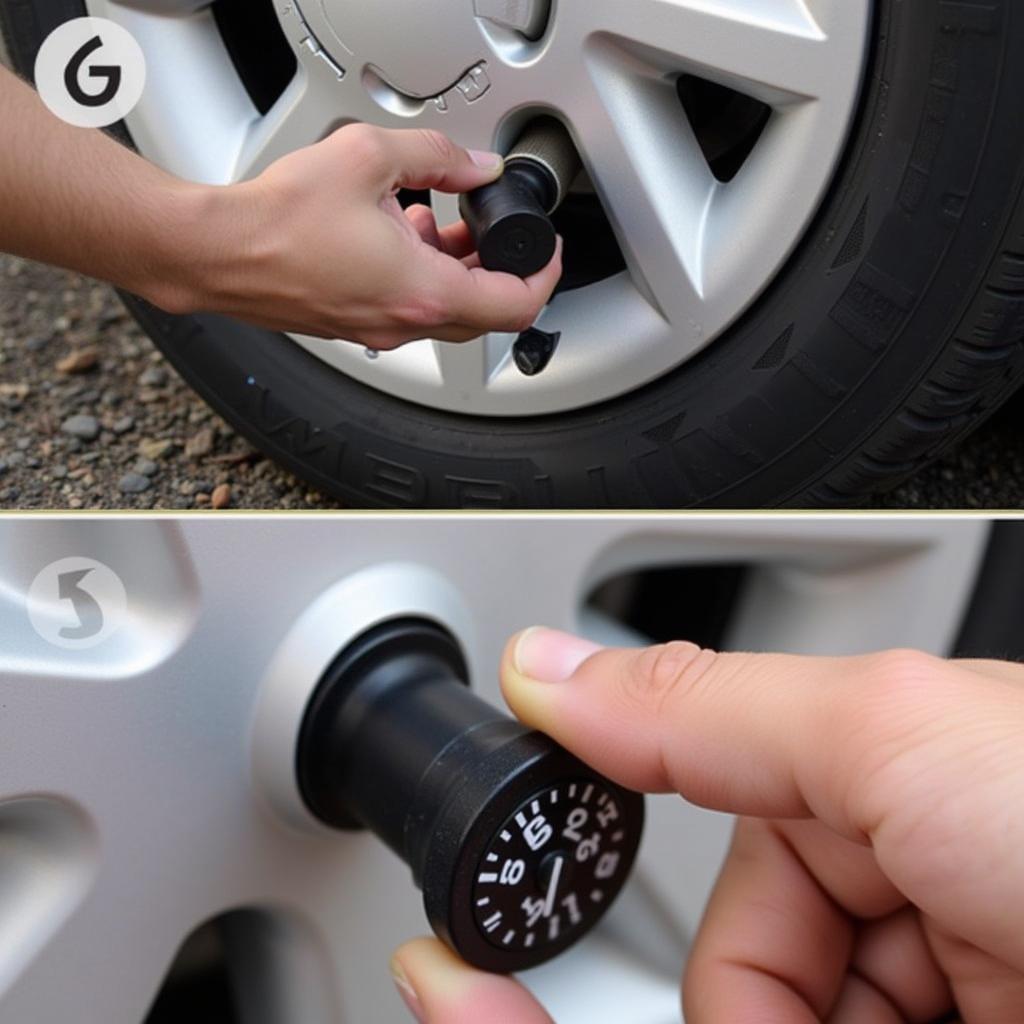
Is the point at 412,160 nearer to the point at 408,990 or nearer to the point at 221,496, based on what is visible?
the point at 221,496

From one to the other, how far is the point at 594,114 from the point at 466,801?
37 cm

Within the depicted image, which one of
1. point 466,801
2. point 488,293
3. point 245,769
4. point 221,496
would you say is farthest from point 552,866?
point 221,496

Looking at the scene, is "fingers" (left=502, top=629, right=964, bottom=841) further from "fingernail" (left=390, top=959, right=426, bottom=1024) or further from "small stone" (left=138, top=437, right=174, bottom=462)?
"small stone" (left=138, top=437, right=174, bottom=462)

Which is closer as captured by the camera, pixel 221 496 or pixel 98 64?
pixel 98 64

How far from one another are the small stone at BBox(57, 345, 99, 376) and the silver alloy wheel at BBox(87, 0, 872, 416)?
0.79 feet

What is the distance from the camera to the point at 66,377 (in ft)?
3.05

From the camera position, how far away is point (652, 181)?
2.37 ft

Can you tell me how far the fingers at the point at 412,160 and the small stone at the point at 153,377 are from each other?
0.34m

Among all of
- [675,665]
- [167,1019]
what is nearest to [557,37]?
[675,665]

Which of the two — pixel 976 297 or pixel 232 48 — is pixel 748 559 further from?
pixel 232 48

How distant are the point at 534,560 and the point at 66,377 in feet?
1.34

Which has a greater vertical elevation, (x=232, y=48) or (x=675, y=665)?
(x=232, y=48)

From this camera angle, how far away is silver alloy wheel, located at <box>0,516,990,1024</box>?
55cm

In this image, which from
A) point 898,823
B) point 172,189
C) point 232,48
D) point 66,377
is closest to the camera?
point 898,823
